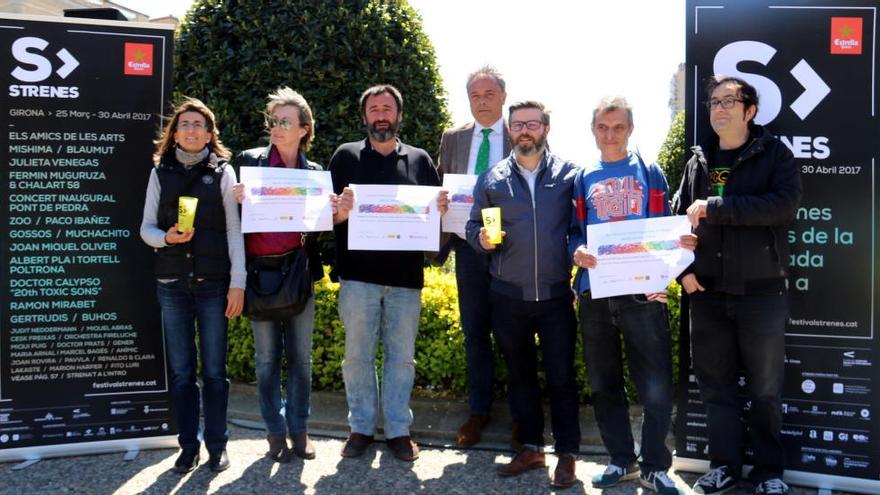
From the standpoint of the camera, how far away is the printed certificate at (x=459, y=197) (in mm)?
4629

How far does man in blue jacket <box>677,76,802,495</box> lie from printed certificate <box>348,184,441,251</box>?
61.4 inches

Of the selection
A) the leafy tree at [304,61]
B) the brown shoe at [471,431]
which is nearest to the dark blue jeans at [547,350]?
the brown shoe at [471,431]

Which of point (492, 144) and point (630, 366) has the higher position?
point (492, 144)

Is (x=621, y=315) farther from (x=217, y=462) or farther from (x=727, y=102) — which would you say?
(x=217, y=462)

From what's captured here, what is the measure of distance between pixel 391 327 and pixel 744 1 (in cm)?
302

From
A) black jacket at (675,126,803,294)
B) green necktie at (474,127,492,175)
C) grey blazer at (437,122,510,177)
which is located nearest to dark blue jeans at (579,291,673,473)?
black jacket at (675,126,803,294)

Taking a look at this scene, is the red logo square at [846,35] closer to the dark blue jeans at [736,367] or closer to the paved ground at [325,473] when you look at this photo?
the dark blue jeans at [736,367]

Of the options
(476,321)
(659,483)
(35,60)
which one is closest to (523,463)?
(659,483)

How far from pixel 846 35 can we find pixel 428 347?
3.57 meters

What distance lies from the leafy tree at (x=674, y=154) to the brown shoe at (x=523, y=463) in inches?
228

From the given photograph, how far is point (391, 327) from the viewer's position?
4668mm

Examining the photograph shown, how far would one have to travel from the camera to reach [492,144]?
4914 millimetres

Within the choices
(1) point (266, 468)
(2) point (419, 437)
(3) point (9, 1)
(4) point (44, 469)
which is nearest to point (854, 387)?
(2) point (419, 437)

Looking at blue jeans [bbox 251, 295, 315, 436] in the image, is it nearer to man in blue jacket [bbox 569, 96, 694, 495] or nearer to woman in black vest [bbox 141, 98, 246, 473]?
woman in black vest [bbox 141, 98, 246, 473]
